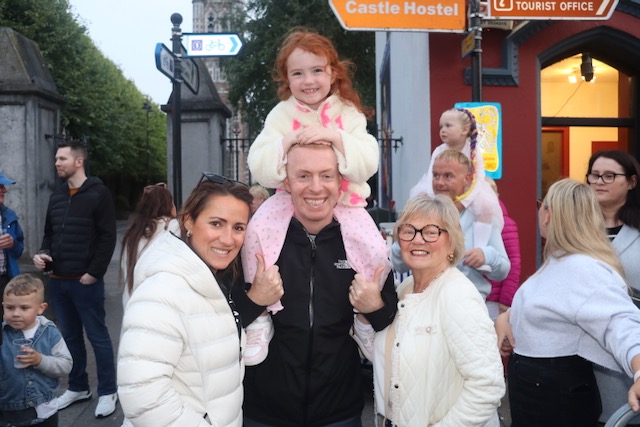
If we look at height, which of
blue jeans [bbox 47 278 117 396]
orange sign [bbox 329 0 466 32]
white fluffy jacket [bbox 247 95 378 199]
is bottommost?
blue jeans [bbox 47 278 117 396]

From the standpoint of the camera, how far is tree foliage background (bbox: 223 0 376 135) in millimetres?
21234

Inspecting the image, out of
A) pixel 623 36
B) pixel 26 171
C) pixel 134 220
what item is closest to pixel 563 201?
pixel 134 220

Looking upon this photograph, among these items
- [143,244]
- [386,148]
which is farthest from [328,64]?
[386,148]

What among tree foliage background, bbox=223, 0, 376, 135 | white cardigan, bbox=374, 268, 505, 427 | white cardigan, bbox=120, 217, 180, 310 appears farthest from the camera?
tree foliage background, bbox=223, 0, 376, 135

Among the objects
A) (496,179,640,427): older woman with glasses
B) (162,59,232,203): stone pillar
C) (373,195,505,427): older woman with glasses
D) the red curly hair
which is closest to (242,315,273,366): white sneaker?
(373,195,505,427): older woman with glasses

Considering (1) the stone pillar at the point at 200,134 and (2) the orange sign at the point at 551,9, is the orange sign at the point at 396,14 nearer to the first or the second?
(2) the orange sign at the point at 551,9

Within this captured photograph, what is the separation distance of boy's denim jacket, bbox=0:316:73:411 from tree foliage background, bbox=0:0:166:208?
14.9 m

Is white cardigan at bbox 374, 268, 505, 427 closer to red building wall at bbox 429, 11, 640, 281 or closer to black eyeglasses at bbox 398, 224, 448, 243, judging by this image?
black eyeglasses at bbox 398, 224, 448, 243

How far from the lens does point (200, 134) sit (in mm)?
8266

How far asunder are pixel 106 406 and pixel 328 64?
3706 mm

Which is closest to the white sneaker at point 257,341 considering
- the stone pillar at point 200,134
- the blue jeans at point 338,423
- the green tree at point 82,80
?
the blue jeans at point 338,423

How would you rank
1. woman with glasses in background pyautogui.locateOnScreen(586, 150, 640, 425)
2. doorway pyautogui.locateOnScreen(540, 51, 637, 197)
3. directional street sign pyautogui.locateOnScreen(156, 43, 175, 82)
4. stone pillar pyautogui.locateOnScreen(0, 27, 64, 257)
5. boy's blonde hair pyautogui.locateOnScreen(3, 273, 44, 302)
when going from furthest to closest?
doorway pyautogui.locateOnScreen(540, 51, 637, 197) → stone pillar pyautogui.locateOnScreen(0, 27, 64, 257) → directional street sign pyautogui.locateOnScreen(156, 43, 175, 82) → boy's blonde hair pyautogui.locateOnScreen(3, 273, 44, 302) → woman with glasses in background pyautogui.locateOnScreen(586, 150, 640, 425)

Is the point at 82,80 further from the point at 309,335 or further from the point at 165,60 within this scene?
the point at 309,335

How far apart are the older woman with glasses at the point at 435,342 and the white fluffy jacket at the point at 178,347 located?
0.61 m
